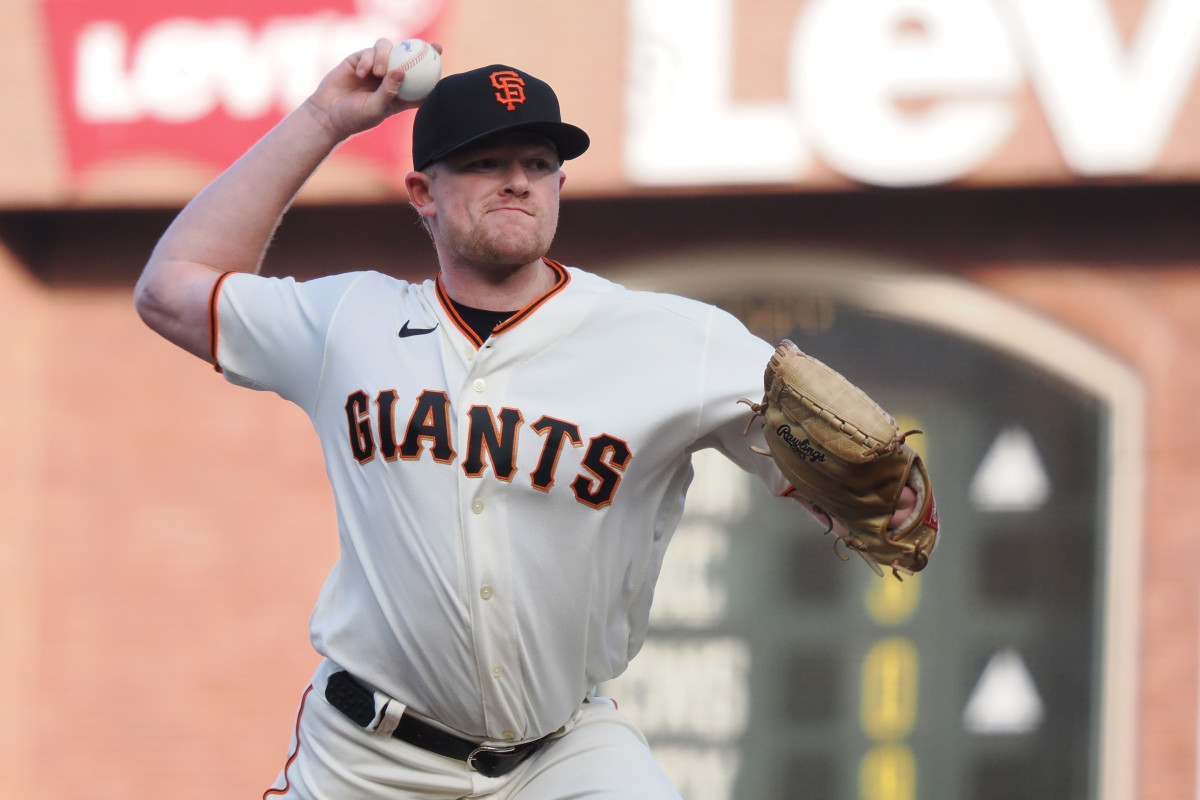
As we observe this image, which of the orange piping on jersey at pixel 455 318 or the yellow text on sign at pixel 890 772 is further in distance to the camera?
the yellow text on sign at pixel 890 772

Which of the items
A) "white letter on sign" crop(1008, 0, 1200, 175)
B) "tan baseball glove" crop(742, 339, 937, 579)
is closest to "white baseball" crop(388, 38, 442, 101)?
"tan baseball glove" crop(742, 339, 937, 579)

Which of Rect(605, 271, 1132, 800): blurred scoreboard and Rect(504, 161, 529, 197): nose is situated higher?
Rect(504, 161, 529, 197): nose

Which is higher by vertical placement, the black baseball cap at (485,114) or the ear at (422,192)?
the black baseball cap at (485,114)

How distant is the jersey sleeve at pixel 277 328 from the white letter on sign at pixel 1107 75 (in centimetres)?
406

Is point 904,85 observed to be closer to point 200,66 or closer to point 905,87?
point 905,87

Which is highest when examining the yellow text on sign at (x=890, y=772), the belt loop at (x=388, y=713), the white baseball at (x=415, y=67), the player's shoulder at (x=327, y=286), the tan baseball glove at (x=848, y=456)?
the white baseball at (x=415, y=67)

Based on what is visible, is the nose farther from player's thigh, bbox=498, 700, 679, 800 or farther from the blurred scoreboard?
the blurred scoreboard

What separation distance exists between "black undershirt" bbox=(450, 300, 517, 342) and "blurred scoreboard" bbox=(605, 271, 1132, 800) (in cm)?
348

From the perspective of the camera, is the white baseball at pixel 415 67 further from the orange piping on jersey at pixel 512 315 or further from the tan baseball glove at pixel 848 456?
the tan baseball glove at pixel 848 456

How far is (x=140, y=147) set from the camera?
6.07 metres

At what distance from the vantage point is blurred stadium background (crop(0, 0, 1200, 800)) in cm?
563

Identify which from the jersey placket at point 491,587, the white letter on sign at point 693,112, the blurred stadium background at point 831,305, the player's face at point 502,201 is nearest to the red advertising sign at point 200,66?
the blurred stadium background at point 831,305

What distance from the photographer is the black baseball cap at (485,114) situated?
2189mm

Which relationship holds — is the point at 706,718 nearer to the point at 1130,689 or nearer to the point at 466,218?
the point at 1130,689
